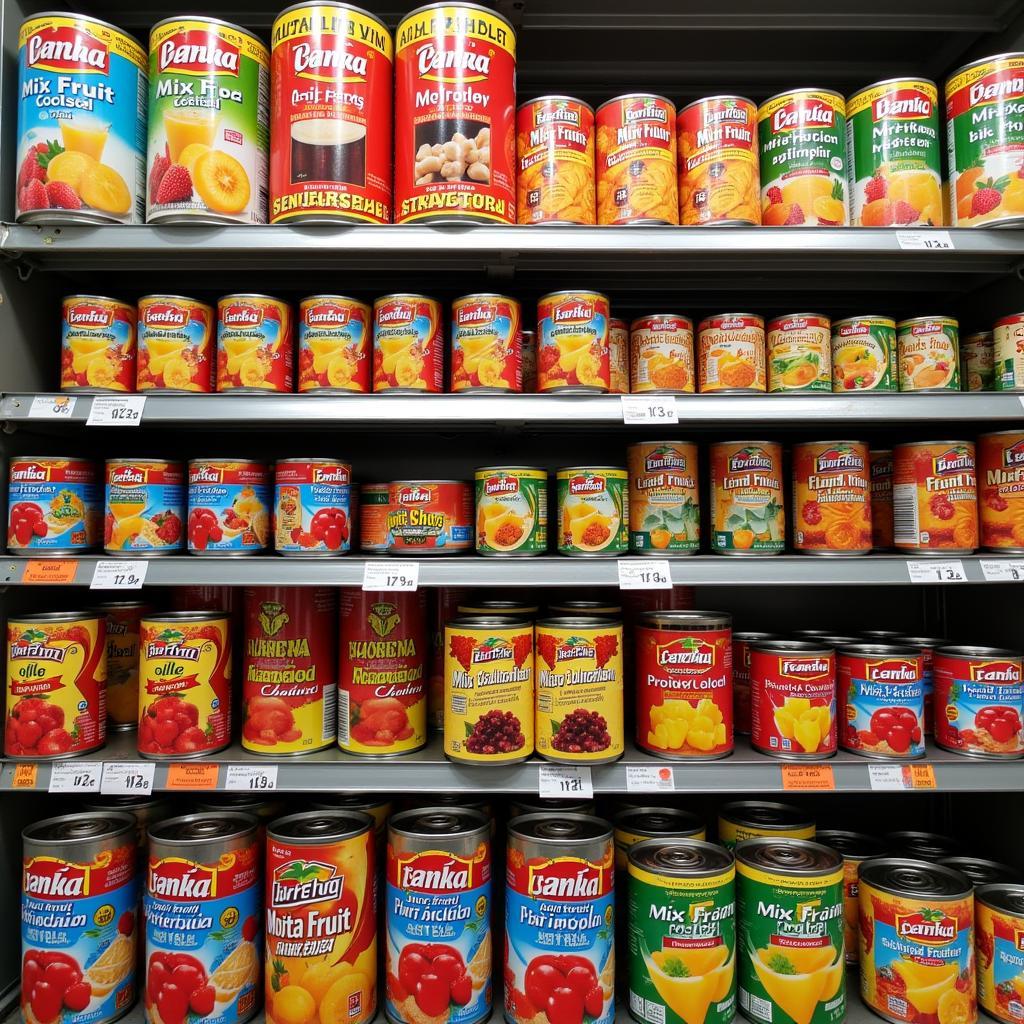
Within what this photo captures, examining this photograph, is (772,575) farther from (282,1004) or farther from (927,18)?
(927,18)

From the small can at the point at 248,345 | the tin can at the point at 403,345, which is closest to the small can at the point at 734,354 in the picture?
the tin can at the point at 403,345

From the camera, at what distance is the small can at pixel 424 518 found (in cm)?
150

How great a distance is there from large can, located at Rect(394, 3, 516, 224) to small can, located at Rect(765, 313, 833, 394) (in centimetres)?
71

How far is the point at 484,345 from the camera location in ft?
4.85

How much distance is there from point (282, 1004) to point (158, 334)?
1.46 meters

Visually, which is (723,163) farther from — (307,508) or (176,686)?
(176,686)

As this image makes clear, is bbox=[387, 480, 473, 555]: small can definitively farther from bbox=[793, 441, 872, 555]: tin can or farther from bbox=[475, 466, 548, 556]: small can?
bbox=[793, 441, 872, 555]: tin can

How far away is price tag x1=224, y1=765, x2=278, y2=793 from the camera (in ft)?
4.67

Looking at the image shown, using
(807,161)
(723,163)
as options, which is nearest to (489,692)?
(723,163)

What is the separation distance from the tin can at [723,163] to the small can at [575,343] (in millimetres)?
335

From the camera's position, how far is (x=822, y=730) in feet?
4.85

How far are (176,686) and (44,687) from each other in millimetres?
295

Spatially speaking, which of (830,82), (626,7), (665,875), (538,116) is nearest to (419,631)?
(665,875)

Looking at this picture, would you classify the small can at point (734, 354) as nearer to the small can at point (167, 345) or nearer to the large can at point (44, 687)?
the small can at point (167, 345)
